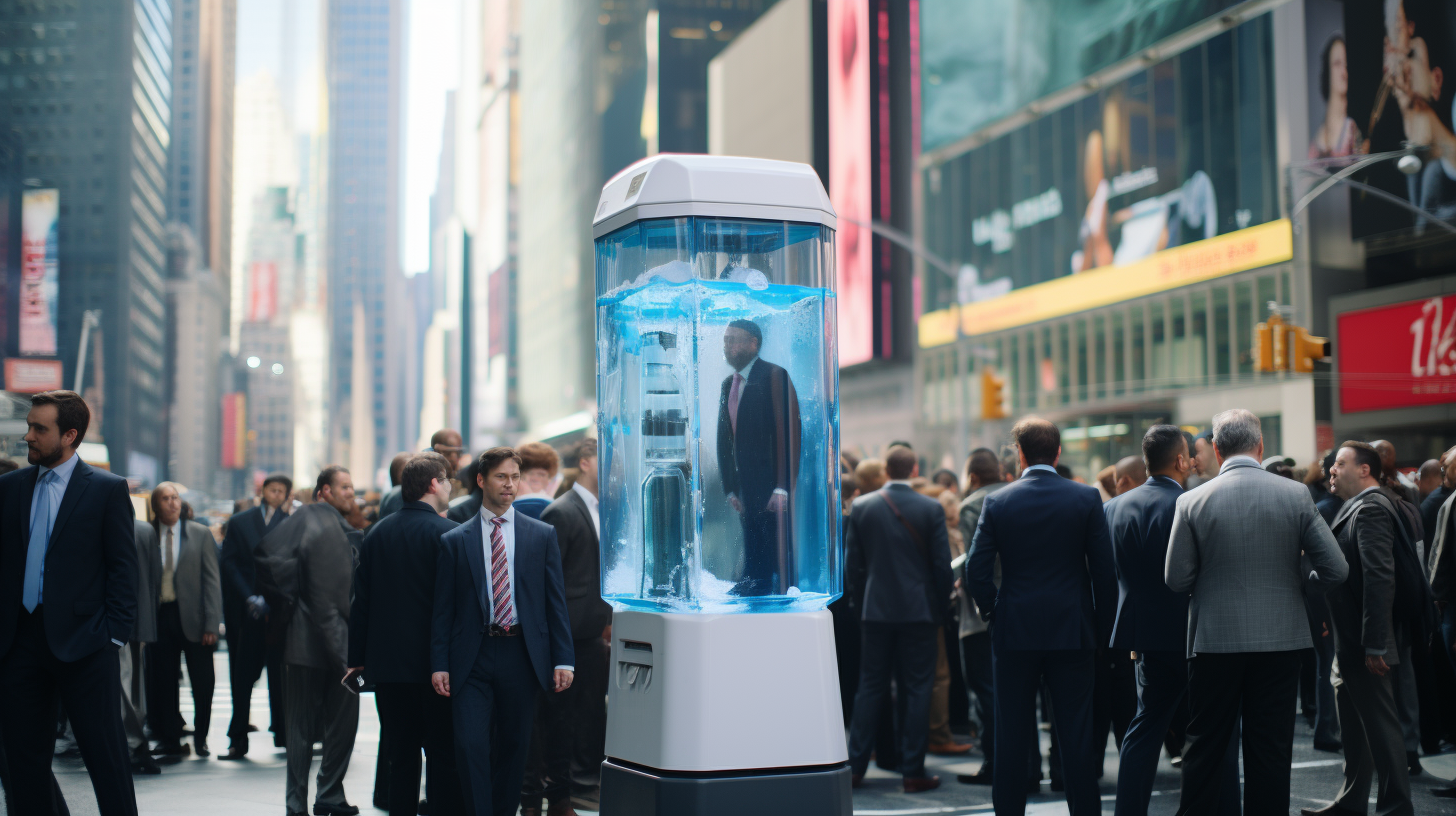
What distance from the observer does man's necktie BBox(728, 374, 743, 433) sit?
5.29 metres

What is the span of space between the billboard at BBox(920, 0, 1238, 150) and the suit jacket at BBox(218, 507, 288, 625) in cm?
3359

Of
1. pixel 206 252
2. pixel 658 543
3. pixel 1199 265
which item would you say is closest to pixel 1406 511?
pixel 658 543

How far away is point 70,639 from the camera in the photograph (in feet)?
18.8

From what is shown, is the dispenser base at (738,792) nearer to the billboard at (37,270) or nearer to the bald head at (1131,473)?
the bald head at (1131,473)

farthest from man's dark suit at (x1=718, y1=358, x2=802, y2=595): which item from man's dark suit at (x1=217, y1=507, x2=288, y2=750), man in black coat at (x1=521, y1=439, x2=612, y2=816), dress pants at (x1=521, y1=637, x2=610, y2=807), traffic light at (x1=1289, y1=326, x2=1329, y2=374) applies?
traffic light at (x1=1289, y1=326, x2=1329, y2=374)

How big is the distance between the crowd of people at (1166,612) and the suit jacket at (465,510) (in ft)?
8.47

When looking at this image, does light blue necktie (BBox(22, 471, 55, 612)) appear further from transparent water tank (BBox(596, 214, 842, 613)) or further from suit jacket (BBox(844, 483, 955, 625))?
suit jacket (BBox(844, 483, 955, 625))

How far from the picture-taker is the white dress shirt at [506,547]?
6.22 meters

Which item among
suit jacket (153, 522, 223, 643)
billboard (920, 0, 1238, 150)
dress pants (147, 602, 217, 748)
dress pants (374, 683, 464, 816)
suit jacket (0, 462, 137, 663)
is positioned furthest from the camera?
billboard (920, 0, 1238, 150)

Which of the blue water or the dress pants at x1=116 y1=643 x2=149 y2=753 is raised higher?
the blue water

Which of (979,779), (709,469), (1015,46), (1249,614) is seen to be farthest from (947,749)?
(1015,46)

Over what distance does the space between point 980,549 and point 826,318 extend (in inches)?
71.0

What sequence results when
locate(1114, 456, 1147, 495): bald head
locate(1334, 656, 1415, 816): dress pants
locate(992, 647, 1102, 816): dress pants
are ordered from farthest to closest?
locate(1114, 456, 1147, 495): bald head
locate(1334, 656, 1415, 816): dress pants
locate(992, 647, 1102, 816): dress pants

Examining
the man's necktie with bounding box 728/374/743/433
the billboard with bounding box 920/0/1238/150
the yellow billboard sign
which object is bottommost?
the man's necktie with bounding box 728/374/743/433
